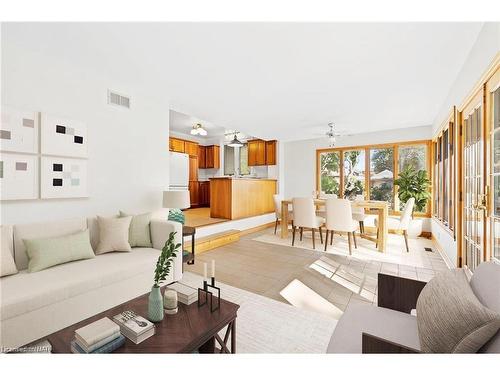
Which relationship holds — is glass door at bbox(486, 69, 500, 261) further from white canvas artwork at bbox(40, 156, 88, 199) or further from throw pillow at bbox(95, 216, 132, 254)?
white canvas artwork at bbox(40, 156, 88, 199)

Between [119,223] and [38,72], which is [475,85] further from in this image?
[38,72]

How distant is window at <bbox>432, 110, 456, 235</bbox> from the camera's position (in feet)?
11.1

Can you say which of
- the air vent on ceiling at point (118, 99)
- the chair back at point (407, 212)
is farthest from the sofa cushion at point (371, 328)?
the air vent on ceiling at point (118, 99)

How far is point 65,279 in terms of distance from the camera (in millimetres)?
1848

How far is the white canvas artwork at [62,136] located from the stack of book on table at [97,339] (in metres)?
2.12

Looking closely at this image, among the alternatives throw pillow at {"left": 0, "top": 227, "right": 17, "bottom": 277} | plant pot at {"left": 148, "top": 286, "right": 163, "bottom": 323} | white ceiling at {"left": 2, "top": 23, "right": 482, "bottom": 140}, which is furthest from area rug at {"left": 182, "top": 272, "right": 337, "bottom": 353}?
white ceiling at {"left": 2, "top": 23, "right": 482, "bottom": 140}

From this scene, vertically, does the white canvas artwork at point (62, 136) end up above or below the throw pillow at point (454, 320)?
above

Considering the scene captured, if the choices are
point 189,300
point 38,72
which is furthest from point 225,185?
point 189,300

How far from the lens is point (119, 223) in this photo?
2.56 m

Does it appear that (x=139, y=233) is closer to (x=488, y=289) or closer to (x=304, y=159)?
(x=488, y=289)

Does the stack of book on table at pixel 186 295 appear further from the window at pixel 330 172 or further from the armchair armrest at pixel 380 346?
the window at pixel 330 172

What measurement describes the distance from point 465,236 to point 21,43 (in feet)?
16.7

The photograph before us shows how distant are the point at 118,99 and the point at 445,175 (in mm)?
5180

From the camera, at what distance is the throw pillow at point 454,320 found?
807 mm
